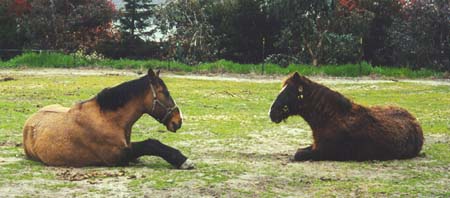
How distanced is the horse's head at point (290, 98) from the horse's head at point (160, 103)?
1761 mm

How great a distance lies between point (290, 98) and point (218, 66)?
69.1ft

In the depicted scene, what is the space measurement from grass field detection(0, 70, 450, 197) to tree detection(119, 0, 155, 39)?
16.6 metres

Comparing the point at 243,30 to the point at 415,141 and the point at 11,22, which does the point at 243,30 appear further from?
the point at 415,141

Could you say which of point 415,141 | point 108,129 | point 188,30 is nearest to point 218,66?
point 188,30

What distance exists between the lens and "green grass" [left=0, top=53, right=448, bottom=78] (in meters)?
30.9

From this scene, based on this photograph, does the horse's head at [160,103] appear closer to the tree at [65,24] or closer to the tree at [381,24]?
the tree at [381,24]

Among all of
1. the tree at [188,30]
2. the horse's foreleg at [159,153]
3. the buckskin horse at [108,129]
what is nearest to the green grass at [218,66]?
the tree at [188,30]

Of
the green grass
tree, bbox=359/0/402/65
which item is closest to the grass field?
the green grass

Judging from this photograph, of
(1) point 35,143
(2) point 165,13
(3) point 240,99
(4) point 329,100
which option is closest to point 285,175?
(4) point 329,100

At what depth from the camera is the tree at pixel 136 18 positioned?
3700 centimetres

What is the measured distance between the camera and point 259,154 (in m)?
12.1

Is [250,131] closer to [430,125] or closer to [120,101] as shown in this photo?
[430,125]

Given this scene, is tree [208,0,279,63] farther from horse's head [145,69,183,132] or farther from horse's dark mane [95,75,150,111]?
horse's dark mane [95,75,150,111]

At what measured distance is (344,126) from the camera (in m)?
11.3
